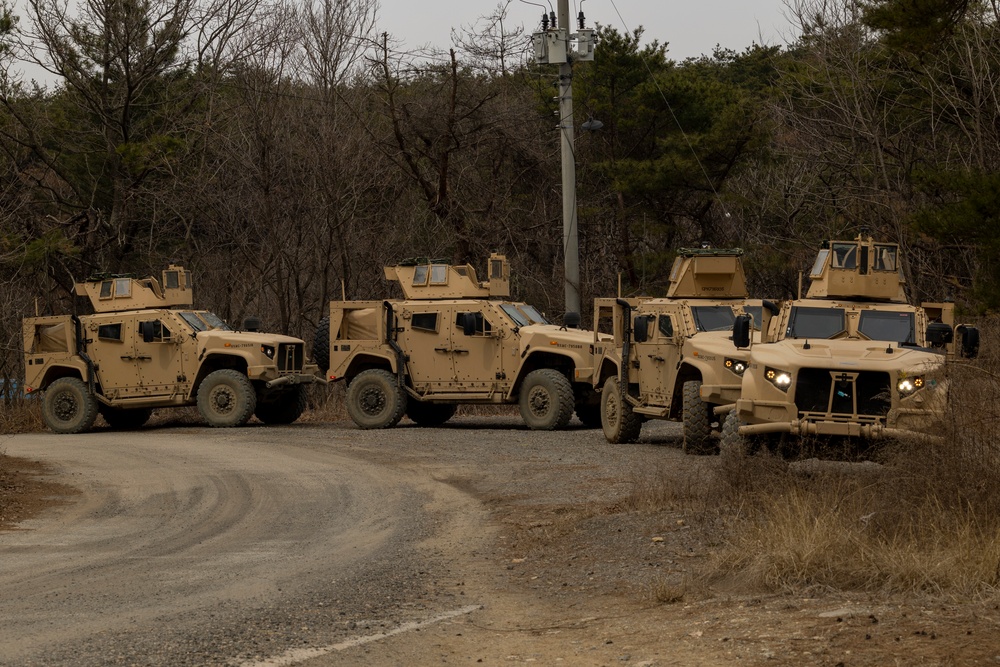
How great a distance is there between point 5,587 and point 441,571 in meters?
3.05

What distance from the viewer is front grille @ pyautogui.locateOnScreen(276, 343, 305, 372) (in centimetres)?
2512

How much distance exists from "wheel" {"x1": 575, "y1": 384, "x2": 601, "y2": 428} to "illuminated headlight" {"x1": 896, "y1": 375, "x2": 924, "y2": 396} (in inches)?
368

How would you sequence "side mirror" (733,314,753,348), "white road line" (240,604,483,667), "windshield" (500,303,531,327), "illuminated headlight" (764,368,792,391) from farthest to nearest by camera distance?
1. "windshield" (500,303,531,327)
2. "side mirror" (733,314,753,348)
3. "illuminated headlight" (764,368,792,391)
4. "white road line" (240,604,483,667)

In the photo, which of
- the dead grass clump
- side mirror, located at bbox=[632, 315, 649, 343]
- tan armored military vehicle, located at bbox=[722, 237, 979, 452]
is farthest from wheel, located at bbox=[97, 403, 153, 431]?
tan armored military vehicle, located at bbox=[722, 237, 979, 452]

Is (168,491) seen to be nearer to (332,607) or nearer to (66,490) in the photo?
(66,490)

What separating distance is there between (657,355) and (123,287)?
36.6 feet

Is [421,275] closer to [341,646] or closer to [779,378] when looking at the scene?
[779,378]

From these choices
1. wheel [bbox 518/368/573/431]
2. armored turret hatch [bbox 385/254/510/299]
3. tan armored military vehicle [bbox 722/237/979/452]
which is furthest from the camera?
armored turret hatch [bbox 385/254/510/299]

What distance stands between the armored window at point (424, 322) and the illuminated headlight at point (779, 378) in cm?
1028

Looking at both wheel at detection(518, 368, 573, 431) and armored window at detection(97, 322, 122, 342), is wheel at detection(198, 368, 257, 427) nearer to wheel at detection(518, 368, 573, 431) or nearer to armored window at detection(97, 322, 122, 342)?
armored window at detection(97, 322, 122, 342)

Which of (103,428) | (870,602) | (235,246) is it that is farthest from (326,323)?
(870,602)

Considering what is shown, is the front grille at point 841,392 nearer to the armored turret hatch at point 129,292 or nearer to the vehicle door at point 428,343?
the vehicle door at point 428,343

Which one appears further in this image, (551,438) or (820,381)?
(551,438)

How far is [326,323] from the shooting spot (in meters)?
24.5
